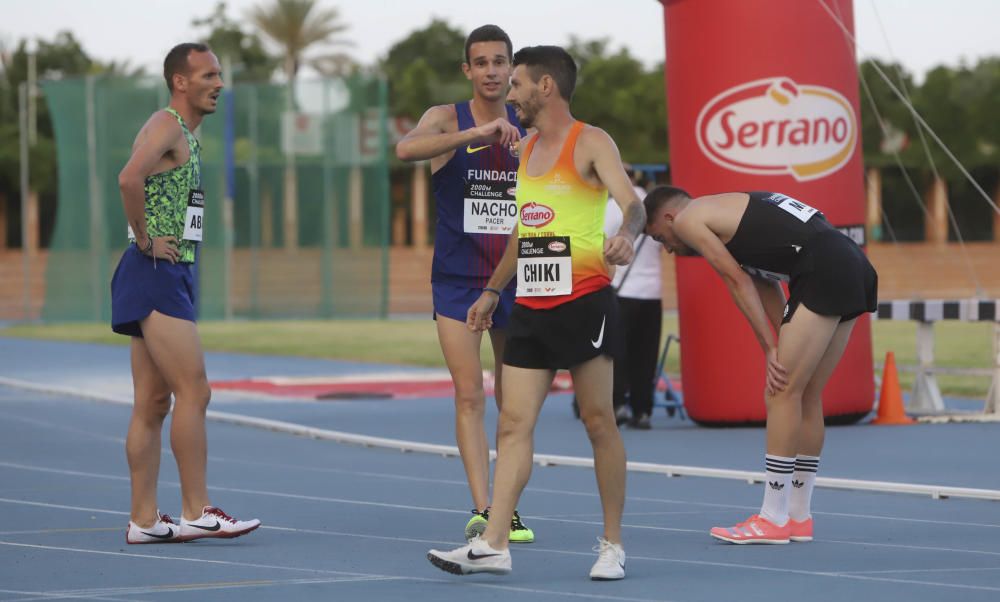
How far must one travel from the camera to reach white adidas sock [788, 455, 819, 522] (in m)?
6.96

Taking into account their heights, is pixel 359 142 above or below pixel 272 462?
above

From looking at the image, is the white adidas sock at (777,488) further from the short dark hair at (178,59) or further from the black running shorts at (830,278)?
the short dark hair at (178,59)

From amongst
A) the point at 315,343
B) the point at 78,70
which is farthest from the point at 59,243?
the point at 78,70

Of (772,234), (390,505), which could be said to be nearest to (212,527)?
(390,505)

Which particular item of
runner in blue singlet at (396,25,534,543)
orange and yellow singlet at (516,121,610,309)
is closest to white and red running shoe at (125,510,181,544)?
runner in blue singlet at (396,25,534,543)

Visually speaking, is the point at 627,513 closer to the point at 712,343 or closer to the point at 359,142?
the point at 712,343

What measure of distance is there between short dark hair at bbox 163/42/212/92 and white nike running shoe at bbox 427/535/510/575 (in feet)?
8.11

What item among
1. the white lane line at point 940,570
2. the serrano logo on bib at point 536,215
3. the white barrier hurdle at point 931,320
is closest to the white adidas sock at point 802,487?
the white lane line at point 940,570

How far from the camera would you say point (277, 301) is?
33.4 metres

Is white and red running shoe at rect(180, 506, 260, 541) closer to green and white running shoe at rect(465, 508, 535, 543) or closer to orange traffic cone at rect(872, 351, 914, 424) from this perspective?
green and white running shoe at rect(465, 508, 535, 543)

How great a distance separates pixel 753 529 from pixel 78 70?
59.5 meters

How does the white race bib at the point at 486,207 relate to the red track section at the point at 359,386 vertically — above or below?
above

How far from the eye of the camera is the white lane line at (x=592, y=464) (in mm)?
8172

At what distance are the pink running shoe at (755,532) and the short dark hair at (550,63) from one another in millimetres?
2033
